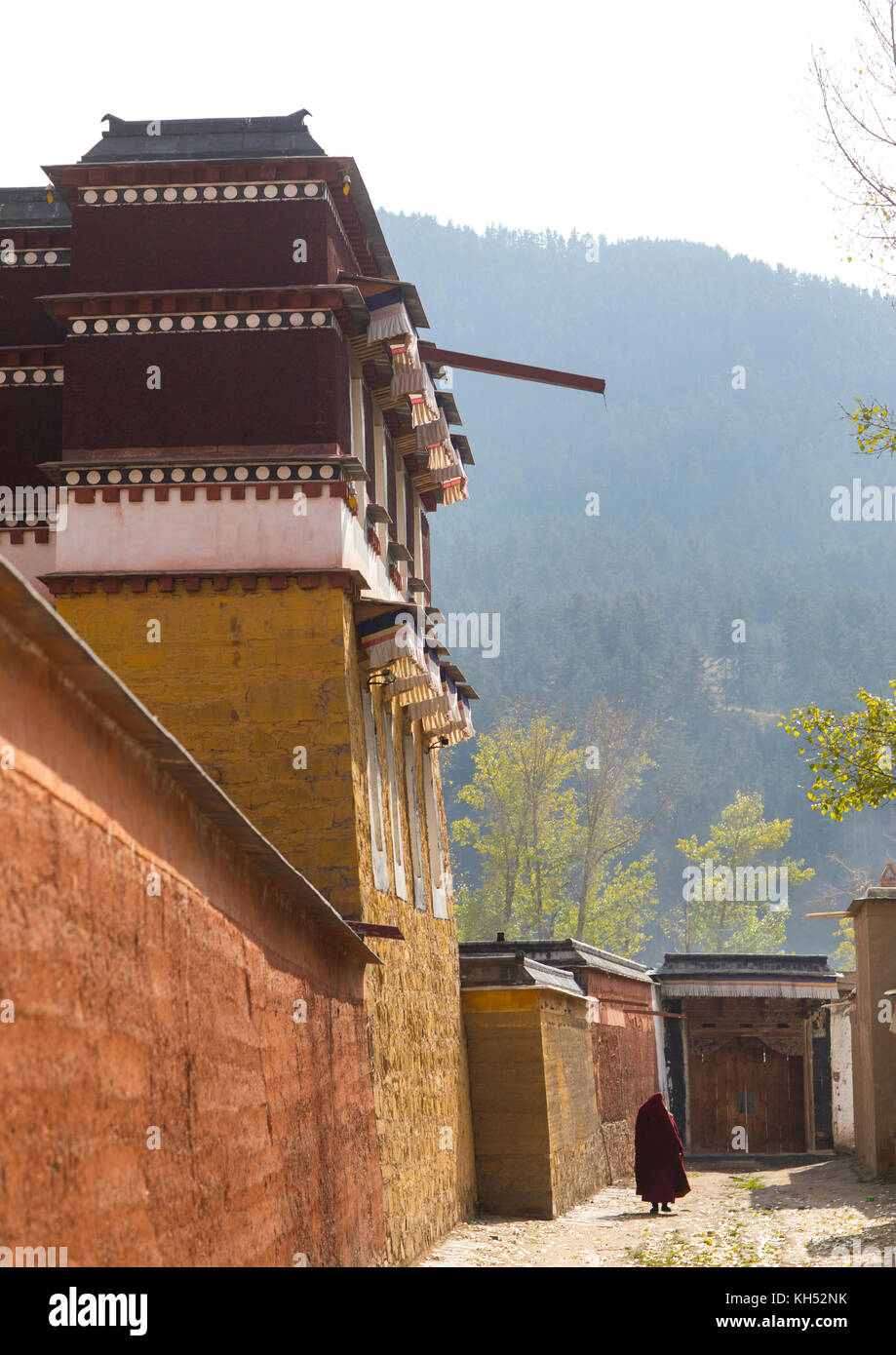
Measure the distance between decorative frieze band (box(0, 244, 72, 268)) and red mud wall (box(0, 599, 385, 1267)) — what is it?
30.0 feet

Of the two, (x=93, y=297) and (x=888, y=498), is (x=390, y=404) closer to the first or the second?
(x=93, y=297)

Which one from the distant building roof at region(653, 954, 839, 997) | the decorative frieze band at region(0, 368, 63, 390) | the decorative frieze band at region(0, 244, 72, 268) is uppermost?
the decorative frieze band at region(0, 244, 72, 268)

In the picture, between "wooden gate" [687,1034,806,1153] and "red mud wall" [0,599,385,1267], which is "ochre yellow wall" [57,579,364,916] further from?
"wooden gate" [687,1034,806,1153]

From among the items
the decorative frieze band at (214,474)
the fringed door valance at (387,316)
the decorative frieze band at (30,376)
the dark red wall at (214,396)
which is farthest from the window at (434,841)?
the decorative frieze band at (30,376)

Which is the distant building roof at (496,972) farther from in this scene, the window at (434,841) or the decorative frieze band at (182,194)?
the decorative frieze band at (182,194)

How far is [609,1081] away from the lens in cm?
2548

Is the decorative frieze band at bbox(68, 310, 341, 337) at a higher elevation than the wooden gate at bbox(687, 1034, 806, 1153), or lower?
higher

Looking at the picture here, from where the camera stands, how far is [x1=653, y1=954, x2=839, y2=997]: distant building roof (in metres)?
Result: 33.7

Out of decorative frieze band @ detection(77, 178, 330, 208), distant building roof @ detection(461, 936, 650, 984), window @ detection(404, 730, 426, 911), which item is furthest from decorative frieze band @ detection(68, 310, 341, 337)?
distant building roof @ detection(461, 936, 650, 984)

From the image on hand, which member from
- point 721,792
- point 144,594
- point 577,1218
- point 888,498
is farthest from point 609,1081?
point 888,498

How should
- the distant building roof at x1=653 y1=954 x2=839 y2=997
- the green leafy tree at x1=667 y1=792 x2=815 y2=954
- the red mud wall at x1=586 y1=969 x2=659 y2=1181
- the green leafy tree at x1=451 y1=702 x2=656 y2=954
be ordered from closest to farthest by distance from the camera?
the red mud wall at x1=586 y1=969 x2=659 y2=1181, the distant building roof at x1=653 y1=954 x2=839 y2=997, the green leafy tree at x1=451 y1=702 x2=656 y2=954, the green leafy tree at x1=667 y1=792 x2=815 y2=954

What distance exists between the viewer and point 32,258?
51.0 ft

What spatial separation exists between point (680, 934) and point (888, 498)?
128884mm

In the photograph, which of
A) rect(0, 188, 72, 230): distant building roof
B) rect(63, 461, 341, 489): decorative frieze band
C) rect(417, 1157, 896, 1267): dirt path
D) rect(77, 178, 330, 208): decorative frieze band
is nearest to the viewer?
rect(417, 1157, 896, 1267): dirt path
